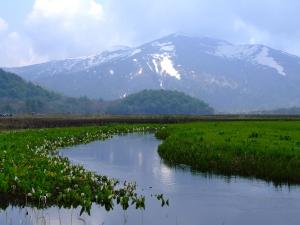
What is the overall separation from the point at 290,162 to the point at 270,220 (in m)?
12.5

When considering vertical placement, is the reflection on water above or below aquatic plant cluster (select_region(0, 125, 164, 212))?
below

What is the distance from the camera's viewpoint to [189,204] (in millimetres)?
26609

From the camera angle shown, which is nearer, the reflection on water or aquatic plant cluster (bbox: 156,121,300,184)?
the reflection on water

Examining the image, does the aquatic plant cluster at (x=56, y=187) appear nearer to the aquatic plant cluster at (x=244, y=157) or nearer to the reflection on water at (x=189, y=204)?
the reflection on water at (x=189, y=204)

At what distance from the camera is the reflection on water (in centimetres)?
2311

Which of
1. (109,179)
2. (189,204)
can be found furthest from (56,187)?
(189,204)

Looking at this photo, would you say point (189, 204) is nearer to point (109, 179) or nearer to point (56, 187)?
point (109, 179)

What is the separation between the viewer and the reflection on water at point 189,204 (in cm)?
2311

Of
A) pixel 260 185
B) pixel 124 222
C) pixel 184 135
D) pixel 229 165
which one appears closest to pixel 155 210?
pixel 124 222

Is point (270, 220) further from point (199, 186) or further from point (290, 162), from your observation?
point (290, 162)

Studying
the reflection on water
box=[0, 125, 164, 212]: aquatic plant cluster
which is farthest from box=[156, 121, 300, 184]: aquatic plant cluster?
box=[0, 125, 164, 212]: aquatic plant cluster

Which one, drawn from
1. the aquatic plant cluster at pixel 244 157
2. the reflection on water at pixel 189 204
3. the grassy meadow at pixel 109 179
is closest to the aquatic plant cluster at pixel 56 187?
the grassy meadow at pixel 109 179

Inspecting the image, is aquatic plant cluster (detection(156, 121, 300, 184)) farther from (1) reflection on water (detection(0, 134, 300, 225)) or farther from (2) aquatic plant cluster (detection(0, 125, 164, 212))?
(2) aquatic plant cluster (detection(0, 125, 164, 212))

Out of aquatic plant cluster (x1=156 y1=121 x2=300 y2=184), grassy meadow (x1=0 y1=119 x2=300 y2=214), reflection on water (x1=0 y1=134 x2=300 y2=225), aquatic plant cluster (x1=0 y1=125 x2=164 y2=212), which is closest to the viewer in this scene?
reflection on water (x1=0 y1=134 x2=300 y2=225)
